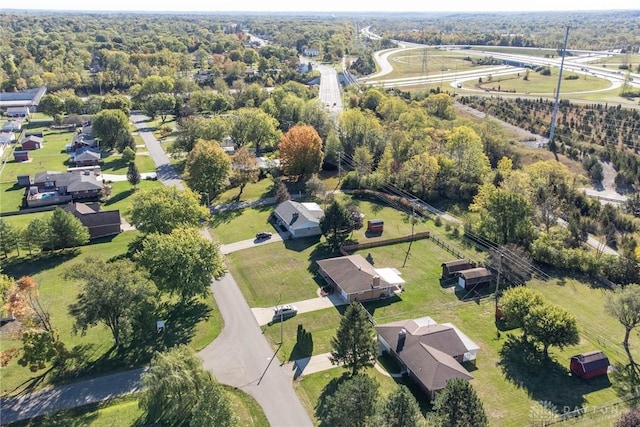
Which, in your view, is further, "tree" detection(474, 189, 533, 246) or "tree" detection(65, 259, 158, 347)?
"tree" detection(474, 189, 533, 246)

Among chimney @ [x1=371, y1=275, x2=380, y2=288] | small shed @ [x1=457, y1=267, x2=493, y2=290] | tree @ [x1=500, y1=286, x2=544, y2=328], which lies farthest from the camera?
small shed @ [x1=457, y1=267, x2=493, y2=290]

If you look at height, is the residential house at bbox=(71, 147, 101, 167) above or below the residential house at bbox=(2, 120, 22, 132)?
below

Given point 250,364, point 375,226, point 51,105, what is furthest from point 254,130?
point 51,105

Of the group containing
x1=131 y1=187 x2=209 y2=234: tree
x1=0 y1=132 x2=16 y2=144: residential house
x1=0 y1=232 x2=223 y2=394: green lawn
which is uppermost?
x1=131 y1=187 x2=209 y2=234: tree

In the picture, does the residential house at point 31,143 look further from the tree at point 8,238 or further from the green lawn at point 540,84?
the green lawn at point 540,84

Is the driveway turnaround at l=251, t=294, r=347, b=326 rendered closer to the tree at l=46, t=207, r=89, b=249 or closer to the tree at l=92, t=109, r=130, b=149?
the tree at l=46, t=207, r=89, b=249

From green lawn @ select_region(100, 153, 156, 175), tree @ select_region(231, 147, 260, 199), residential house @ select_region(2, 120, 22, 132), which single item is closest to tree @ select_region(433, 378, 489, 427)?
tree @ select_region(231, 147, 260, 199)

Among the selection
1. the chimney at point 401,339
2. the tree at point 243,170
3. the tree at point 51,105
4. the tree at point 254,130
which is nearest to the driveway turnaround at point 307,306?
the chimney at point 401,339
